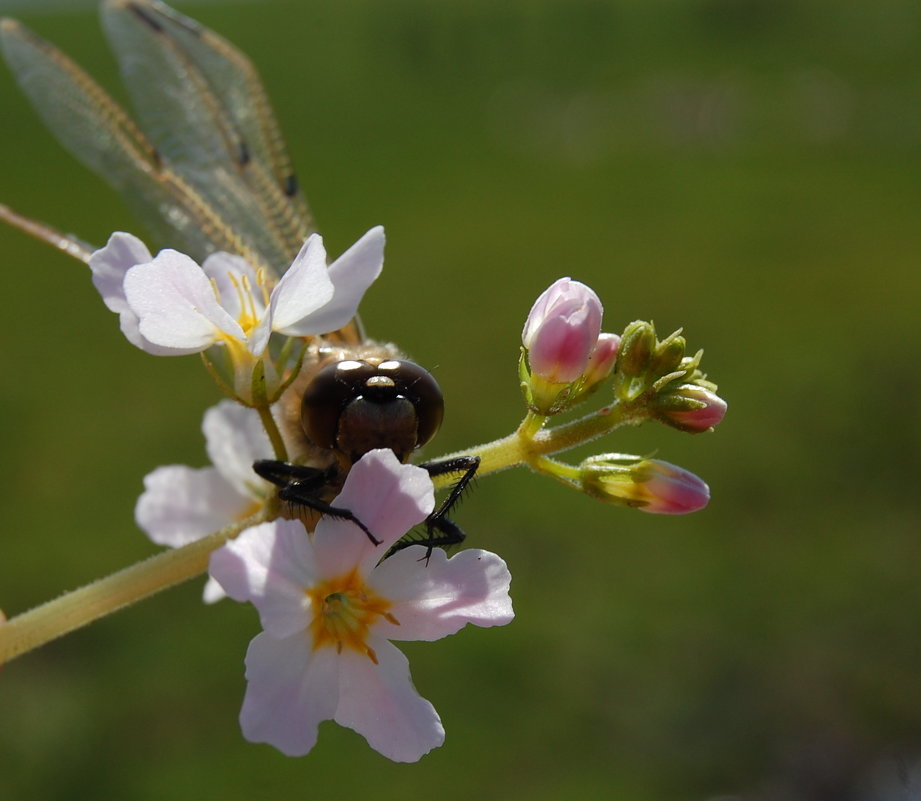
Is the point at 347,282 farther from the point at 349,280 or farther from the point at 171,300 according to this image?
the point at 171,300

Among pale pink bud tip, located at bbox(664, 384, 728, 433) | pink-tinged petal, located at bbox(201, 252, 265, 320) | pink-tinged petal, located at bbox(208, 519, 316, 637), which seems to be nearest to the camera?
pink-tinged petal, located at bbox(208, 519, 316, 637)

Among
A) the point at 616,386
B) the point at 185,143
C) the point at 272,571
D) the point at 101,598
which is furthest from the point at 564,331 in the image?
the point at 185,143

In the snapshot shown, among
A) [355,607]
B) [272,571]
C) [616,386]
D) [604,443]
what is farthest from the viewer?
[604,443]

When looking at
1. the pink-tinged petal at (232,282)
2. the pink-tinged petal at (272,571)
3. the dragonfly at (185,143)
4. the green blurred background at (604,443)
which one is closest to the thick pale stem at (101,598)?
the pink-tinged petal at (272,571)

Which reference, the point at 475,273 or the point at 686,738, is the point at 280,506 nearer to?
the point at 686,738

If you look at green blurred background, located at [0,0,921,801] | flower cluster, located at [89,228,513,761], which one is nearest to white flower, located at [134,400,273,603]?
flower cluster, located at [89,228,513,761]

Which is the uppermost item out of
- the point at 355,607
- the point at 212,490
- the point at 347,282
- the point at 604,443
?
the point at 347,282

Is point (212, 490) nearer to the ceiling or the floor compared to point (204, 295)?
nearer to the floor

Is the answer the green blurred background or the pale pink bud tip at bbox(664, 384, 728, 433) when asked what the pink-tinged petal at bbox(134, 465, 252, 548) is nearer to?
the pale pink bud tip at bbox(664, 384, 728, 433)
